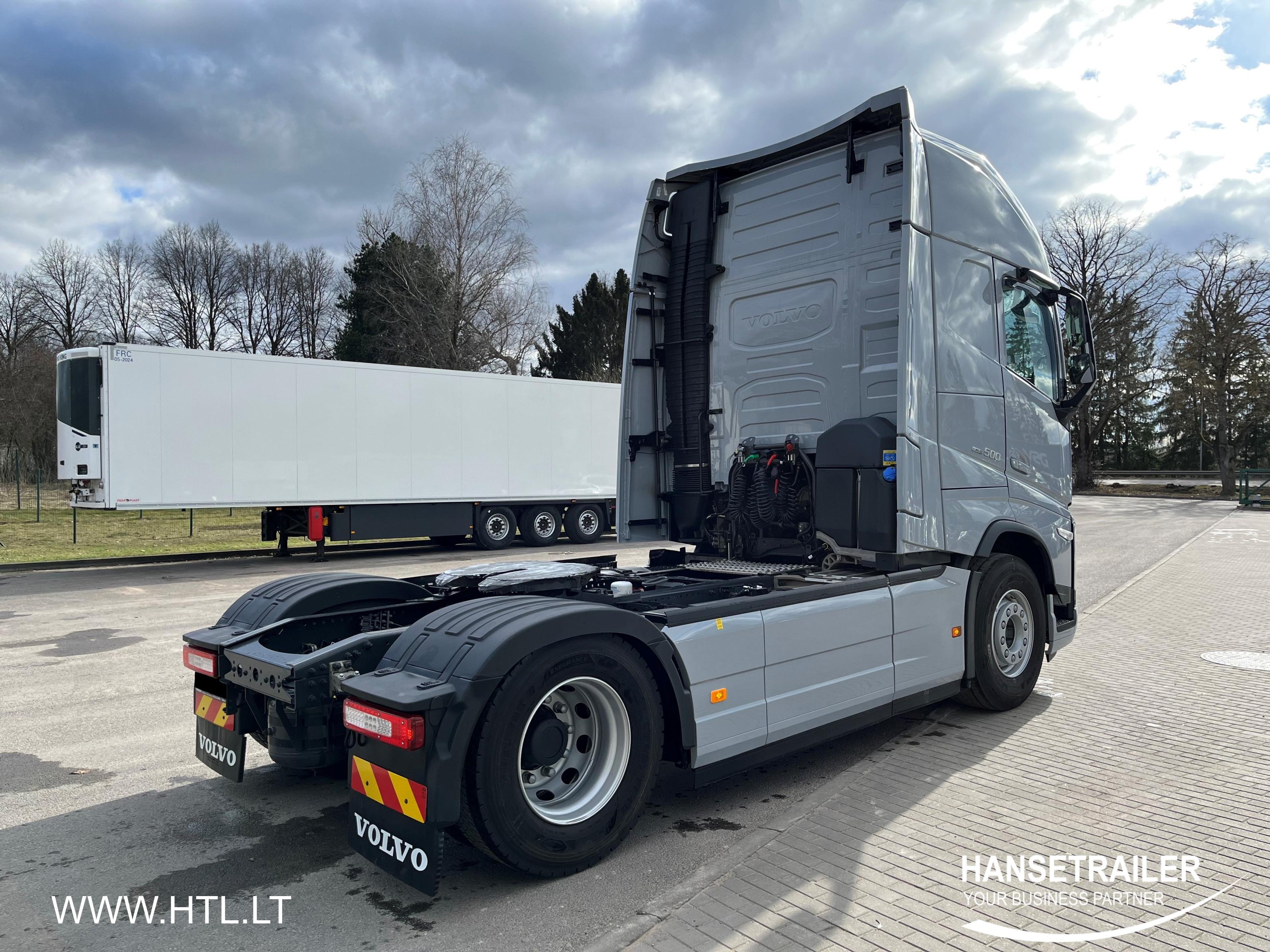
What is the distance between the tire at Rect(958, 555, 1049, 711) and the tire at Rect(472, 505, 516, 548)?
1410cm

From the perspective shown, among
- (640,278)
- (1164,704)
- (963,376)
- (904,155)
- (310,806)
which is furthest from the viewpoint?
(640,278)

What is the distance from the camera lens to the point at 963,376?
5.42 m

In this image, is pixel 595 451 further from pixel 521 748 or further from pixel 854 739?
pixel 521 748

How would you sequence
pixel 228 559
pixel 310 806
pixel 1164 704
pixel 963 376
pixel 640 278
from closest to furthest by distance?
pixel 310 806 < pixel 963 376 < pixel 1164 704 < pixel 640 278 < pixel 228 559

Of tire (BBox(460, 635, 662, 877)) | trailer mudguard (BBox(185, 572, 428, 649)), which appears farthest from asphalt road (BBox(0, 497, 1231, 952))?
trailer mudguard (BBox(185, 572, 428, 649))

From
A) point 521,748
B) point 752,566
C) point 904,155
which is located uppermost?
point 904,155

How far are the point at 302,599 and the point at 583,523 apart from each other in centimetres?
1617

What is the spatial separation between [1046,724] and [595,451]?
613 inches

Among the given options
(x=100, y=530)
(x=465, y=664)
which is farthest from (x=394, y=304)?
(x=465, y=664)

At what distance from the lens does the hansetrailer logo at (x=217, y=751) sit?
4.02 metres

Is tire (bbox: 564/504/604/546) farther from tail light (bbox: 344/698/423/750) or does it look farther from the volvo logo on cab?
tail light (bbox: 344/698/423/750)

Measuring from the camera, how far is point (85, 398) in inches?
567

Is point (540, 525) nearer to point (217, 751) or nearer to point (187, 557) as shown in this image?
point (187, 557)

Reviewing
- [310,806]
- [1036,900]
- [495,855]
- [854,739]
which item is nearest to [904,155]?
[854,739]
